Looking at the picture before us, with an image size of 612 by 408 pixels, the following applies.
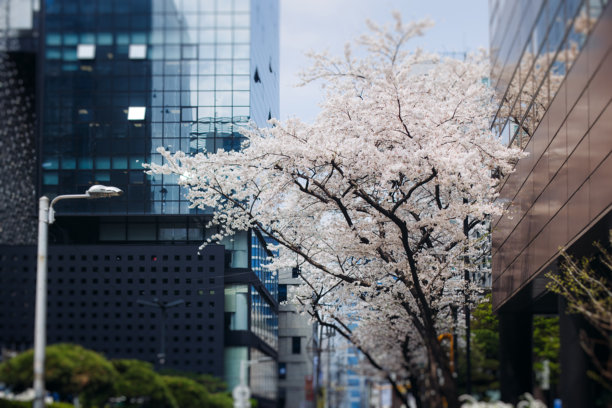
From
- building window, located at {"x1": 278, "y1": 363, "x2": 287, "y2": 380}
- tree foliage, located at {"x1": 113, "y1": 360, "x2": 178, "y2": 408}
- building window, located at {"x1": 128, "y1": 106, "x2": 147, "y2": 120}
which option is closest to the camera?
tree foliage, located at {"x1": 113, "y1": 360, "x2": 178, "y2": 408}

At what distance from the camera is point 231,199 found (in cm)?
2580

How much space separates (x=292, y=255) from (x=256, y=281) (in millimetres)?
1933

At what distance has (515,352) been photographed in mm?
34531

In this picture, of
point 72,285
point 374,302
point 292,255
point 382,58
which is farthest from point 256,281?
point 382,58

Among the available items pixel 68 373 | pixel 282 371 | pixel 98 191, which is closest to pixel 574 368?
pixel 282 371

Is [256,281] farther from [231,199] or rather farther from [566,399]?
[566,399]

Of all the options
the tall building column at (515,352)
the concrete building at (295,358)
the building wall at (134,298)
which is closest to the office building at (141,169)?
the building wall at (134,298)

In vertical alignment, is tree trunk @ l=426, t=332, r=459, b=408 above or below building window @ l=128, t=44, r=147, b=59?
below

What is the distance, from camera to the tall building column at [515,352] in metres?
33.4

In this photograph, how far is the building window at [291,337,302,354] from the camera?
25.4m

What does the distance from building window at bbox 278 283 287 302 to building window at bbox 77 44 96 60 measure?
485 inches

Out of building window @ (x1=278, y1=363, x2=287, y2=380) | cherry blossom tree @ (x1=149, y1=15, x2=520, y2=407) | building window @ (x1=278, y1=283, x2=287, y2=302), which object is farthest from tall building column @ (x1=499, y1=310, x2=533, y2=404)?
building window @ (x1=278, y1=363, x2=287, y2=380)

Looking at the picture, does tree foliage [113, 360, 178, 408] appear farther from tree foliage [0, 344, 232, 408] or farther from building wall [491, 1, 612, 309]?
building wall [491, 1, 612, 309]

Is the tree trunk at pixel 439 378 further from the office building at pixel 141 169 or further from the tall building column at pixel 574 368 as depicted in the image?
the office building at pixel 141 169
